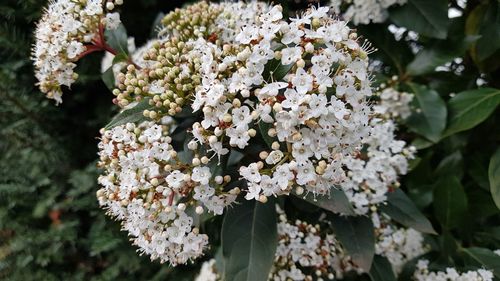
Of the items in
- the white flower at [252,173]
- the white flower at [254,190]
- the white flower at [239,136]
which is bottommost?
the white flower at [254,190]

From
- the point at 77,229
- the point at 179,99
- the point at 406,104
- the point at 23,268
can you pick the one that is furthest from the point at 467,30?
the point at 23,268

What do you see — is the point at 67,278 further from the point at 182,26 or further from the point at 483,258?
the point at 483,258

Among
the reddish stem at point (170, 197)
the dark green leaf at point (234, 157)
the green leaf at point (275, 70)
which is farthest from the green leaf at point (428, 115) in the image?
the reddish stem at point (170, 197)

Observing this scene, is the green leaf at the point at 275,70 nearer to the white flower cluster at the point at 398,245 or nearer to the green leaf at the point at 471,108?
the white flower cluster at the point at 398,245

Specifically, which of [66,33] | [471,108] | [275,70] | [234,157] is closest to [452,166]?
[471,108]

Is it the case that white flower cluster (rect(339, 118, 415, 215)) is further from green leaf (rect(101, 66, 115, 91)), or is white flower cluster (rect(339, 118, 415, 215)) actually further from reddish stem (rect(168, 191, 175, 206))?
green leaf (rect(101, 66, 115, 91))

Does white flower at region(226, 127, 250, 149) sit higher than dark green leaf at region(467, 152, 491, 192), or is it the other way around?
white flower at region(226, 127, 250, 149)

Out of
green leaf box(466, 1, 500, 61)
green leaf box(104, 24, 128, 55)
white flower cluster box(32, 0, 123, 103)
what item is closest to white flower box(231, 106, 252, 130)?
white flower cluster box(32, 0, 123, 103)
